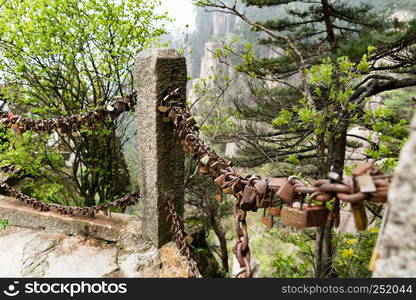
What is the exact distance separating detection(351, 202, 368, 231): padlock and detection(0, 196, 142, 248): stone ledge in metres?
1.91

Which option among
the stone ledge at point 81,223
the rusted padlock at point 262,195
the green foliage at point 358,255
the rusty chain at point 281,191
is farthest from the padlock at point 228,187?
the green foliage at point 358,255

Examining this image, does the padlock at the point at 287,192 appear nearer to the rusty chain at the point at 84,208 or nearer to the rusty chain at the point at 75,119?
the rusty chain at the point at 75,119

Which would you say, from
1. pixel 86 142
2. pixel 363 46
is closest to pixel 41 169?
pixel 86 142

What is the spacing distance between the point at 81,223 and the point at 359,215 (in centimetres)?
248

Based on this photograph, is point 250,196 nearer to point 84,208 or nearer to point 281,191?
point 281,191

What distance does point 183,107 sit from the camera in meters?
1.89

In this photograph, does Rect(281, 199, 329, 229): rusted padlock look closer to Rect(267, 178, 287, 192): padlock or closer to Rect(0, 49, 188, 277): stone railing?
Rect(267, 178, 287, 192): padlock

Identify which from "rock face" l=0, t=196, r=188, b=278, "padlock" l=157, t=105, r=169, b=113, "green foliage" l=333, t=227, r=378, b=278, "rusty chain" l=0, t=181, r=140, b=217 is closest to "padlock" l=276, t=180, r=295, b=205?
"padlock" l=157, t=105, r=169, b=113

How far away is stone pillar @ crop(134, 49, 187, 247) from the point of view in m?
1.91

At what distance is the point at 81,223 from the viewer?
2.59m

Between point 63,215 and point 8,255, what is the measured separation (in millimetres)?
534

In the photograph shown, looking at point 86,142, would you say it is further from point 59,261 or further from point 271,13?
point 271,13

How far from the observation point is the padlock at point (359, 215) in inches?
32.6

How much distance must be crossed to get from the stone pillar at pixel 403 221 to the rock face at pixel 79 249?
1.75m
